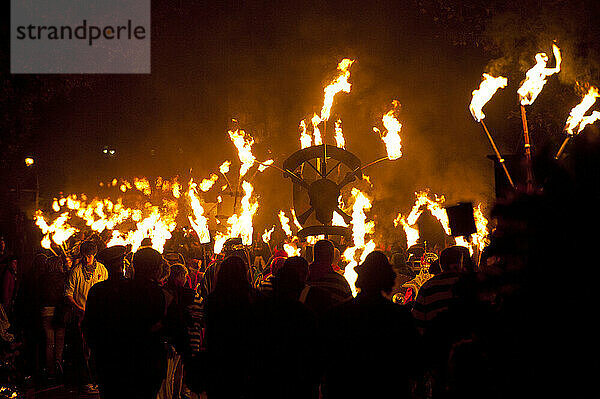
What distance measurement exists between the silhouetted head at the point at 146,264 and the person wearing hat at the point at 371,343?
1.63m

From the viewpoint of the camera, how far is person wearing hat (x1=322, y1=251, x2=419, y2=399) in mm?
4840

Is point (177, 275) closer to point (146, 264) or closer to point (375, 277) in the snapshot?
point (146, 264)

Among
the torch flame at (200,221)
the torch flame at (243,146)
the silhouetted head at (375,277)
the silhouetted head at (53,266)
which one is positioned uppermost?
the torch flame at (243,146)

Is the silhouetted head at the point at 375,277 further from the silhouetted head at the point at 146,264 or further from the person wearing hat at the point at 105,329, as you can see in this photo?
the person wearing hat at the point at 105,329

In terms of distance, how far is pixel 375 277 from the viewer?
197 inches

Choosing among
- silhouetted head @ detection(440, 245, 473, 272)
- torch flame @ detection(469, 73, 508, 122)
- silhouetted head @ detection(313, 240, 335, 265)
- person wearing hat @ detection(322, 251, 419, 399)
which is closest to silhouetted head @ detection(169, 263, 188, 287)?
silhouetted head @ detection(313, 240, 335, 265)

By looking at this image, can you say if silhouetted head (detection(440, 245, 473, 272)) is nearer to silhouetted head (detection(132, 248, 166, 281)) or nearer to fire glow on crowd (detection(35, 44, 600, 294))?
fire glow on crowd (detection(35, 44, 600, 294))

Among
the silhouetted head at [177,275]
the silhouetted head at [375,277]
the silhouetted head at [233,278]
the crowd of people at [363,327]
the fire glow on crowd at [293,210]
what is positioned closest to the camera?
the crowd of people at [363,327]

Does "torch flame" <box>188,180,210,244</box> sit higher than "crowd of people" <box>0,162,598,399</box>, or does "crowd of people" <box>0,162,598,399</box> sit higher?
"torch flame" <box>188,180,210,244</box>

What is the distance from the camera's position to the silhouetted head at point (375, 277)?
16.4 feet

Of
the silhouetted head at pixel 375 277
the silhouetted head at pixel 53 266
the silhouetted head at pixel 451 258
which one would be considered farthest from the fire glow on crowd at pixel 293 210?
the silhouetted head at pixel 53 266

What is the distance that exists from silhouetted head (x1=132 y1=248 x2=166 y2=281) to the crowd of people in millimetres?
11

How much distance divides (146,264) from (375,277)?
6.45 feet

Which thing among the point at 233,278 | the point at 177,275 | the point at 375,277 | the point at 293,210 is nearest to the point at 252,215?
the point at 293,210
